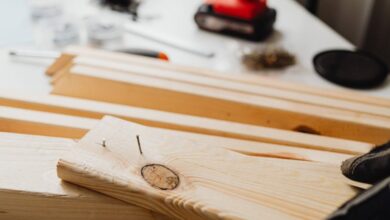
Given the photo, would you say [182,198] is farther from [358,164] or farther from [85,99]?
[85,99]

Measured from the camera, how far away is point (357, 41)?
184 centimetres

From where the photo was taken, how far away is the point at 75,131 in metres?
0.55

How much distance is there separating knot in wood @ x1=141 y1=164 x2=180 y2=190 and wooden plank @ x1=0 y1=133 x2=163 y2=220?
0.03m

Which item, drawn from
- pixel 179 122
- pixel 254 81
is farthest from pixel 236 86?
pixel 179 122

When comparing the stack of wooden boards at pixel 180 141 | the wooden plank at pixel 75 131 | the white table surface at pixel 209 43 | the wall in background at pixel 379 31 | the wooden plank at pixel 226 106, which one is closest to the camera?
the stack of wooden boards at pixel 180 141

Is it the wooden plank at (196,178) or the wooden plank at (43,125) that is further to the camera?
the wooden plank at (43,125)

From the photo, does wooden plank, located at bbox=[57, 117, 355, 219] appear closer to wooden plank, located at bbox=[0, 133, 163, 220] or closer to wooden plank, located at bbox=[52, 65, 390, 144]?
wooden plank, located at bbox=[0, 133, 163, 220]

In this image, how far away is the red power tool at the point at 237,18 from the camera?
110 centimetres

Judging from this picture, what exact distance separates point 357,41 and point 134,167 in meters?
1.59

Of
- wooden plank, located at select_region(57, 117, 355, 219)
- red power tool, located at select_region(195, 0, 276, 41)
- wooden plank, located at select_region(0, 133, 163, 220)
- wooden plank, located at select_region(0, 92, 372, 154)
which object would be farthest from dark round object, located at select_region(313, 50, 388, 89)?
wooden plank, located at select_region(0, 133, 163, 220)

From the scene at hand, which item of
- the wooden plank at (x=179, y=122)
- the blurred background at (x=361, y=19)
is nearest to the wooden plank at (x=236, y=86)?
the wooden plank at (x=179, y=122)

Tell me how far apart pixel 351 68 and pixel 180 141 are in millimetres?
656

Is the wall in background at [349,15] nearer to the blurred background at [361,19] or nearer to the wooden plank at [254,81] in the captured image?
the blurred background at [361,19]

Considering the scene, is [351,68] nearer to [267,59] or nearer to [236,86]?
[267,59]
